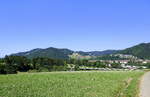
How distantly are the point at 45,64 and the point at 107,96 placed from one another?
355 feet

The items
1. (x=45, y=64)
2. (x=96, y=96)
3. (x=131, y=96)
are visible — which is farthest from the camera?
(x=45, y=64)

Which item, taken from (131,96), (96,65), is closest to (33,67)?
(96,65)

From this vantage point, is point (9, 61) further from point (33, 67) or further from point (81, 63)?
point (81, 63)

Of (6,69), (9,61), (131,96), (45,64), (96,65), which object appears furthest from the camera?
(96,65)

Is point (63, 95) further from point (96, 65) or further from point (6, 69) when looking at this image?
point (96, 65)

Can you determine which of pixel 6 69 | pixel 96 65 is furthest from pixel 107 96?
pixel 96 65

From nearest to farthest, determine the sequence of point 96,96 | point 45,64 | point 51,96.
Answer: point 51,96, point 96,96, point 45,64

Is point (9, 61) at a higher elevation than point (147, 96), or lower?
higher

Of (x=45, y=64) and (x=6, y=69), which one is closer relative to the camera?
(x=6, y=69)

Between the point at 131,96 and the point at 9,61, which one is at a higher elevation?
the point at 9,61

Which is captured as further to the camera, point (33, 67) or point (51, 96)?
point (33, 67)

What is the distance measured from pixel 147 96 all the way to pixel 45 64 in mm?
108490

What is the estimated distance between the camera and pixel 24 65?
340 ft

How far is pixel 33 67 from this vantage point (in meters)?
110
